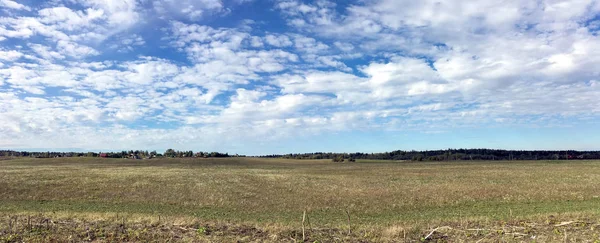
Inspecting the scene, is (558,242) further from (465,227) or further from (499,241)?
(465,227)

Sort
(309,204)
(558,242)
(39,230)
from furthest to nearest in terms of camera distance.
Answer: (309,204) → (39,230) → (558,242)

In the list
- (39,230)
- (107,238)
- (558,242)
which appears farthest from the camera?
(39,230)

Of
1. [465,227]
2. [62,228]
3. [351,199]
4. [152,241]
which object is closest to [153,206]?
[351,199]

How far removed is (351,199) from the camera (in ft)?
112

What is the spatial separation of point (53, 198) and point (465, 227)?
3599cm

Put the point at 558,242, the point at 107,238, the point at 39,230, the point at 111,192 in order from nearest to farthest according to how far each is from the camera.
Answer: the point at 558,242 < the point at 107,238 < the point at 39,230 < the point at 111,192

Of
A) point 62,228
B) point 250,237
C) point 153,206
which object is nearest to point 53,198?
point 153,206

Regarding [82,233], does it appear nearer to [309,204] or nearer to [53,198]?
[309,204]

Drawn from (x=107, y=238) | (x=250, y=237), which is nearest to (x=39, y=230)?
(x=107, y=238)

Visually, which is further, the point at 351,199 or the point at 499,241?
the point at 351,199

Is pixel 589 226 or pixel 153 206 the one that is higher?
pixel 589 226

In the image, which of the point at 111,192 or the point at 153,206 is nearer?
the point at 153,206

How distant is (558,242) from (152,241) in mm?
12040

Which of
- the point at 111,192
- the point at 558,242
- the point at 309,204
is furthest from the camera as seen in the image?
the point at 111,192
